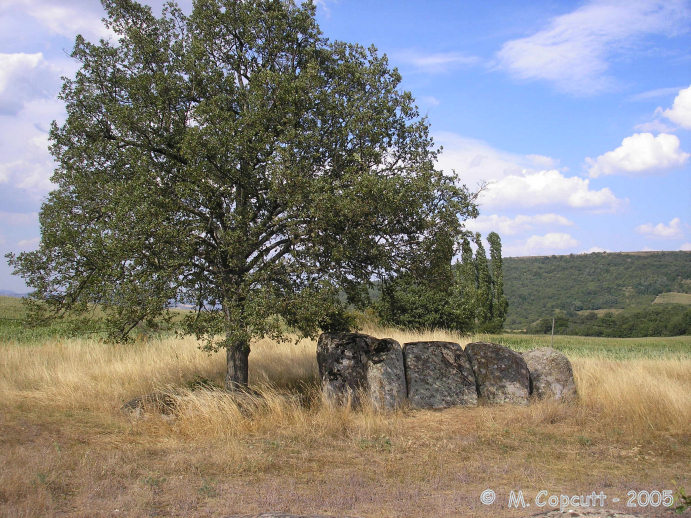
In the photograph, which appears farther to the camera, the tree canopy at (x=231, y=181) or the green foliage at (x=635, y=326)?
the green foliage at (x=635, y=326)

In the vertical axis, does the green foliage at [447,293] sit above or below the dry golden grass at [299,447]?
above

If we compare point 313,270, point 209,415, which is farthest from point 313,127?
point 209,415

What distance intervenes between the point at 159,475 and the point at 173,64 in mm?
8528

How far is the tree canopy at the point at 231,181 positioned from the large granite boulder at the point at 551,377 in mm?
4615

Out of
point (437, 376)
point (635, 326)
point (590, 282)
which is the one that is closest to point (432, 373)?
point (437, 376)

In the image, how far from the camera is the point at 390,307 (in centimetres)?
1297

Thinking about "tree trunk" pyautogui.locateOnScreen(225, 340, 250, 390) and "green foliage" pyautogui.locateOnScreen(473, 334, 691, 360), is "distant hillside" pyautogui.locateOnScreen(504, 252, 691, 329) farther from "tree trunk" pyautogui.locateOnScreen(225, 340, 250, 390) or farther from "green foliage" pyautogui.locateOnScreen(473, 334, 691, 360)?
"tree trunk" pyautogui.locateOnScreen(225, 340, 250, 390)

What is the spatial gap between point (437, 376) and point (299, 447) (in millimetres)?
4628

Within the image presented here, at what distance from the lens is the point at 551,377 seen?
12977 mm

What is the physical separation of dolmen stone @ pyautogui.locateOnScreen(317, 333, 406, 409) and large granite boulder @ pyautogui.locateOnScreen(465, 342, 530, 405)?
2.06 m

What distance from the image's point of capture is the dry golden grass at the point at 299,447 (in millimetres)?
6504

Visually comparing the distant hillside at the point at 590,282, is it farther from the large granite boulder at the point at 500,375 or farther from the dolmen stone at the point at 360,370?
the dolmen stone at the point at 360,370

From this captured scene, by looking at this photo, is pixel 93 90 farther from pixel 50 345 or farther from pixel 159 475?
pixel 50 345

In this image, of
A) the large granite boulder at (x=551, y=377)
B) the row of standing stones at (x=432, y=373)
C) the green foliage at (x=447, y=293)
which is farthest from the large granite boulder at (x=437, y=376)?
the large granite boulder at (x=551, y=377)
